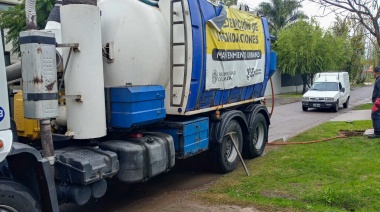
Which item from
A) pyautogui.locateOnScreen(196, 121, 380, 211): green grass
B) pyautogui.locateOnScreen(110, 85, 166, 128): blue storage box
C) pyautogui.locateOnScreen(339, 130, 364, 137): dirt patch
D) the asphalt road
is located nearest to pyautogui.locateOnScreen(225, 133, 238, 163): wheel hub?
pyautogui.locateOnScreen(196, 121, 380, 211): green grass

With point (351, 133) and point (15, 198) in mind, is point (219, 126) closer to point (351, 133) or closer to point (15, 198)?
point (15, 198)

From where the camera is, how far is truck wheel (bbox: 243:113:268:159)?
8.75 metres

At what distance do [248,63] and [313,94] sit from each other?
14181mm

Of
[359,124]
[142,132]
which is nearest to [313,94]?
[359,124]

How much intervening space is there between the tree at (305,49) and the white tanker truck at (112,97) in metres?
26.3

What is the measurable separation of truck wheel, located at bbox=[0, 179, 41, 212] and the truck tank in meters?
1.97

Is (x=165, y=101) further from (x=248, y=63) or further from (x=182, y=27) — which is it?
(x=248, y=63)

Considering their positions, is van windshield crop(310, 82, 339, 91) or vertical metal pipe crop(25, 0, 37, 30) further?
van windshield crop(310, 82, 339, 91)

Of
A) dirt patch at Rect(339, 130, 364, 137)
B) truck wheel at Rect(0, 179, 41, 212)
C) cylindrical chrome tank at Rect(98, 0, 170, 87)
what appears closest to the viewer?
truck wheel at Rect(0, 179, 41, 212)

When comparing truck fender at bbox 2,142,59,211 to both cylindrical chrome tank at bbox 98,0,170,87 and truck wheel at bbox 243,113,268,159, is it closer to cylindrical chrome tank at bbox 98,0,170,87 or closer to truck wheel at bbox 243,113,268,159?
cylindrical chrome tank at bbox 98,0,170,87

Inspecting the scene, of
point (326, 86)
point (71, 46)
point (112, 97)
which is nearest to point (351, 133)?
point (112, 97)

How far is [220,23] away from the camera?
710cm

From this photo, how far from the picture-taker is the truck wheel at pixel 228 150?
7.50 m

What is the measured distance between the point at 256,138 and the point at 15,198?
20.8 feet
